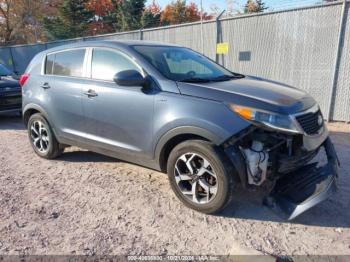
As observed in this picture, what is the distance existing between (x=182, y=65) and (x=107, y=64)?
38.4 inches

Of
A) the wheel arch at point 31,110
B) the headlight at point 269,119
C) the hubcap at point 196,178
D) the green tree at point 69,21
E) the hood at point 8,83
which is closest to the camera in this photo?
the headlight at point 269,119

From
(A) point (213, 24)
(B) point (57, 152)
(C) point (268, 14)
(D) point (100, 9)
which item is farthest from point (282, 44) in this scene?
(D) point (100, 9)

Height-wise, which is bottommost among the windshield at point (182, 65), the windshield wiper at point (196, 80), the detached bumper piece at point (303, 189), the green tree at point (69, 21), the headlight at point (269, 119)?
the detached bumper piece at point (303, 189)

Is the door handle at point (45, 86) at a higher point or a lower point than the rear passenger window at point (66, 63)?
lower

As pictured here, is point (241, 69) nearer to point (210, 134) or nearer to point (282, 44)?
point (282, 44)

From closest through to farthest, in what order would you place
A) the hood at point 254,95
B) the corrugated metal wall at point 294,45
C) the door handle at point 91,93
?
the hood at point 254,95
the door handle at point 91,93
the corrugated metal wall at point 294,45

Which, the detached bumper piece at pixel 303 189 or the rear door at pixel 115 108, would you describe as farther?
the rear door at pixel 115 108

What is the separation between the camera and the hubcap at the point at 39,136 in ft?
17.1

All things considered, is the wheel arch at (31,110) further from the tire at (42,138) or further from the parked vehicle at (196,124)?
the parked vehicle at (196,124)

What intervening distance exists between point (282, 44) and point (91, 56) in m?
5.38

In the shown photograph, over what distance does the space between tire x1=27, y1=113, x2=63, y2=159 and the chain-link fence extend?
18.7ft

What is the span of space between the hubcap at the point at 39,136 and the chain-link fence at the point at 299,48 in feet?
18.8

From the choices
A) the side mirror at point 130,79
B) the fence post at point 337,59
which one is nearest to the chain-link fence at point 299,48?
the fence post at point 337,59

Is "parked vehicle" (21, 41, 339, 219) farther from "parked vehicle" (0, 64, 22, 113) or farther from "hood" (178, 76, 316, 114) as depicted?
"parked vehicle" (0, 64, 22, 113)
